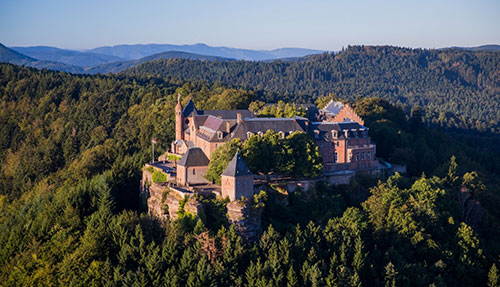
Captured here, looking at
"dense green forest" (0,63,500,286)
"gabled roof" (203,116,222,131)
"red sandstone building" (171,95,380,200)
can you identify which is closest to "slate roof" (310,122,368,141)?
"red sandstone building" (171,95,380,200)

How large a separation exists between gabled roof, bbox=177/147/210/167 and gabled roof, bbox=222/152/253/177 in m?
6.97

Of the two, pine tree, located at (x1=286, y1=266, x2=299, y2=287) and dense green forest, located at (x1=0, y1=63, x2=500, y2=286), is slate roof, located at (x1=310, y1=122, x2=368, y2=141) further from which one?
pine tree, located at (x1=286, y1=266, x2=299, y2=287)

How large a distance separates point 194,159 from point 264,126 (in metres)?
10.4

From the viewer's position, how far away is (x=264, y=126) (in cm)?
6481

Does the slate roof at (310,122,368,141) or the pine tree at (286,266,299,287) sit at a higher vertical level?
the slate roof at (310,122,368,141)

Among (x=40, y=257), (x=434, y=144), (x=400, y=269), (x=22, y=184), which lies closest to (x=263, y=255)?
(x=400, y=269)

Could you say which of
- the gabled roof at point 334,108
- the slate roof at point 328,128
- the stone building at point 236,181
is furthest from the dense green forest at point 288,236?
the gabled roof at point 334,108

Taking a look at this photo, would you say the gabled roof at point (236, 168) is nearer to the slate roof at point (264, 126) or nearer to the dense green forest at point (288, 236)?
the dense green forest at point (288, 236)

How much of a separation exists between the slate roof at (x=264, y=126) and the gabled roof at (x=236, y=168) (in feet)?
32.4

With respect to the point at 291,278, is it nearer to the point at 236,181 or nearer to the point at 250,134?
the point at 236,181

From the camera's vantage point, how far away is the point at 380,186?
2552 inches

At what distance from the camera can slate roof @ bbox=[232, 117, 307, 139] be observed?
2511 inches

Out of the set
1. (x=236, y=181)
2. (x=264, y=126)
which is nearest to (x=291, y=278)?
(x=236, y=181)

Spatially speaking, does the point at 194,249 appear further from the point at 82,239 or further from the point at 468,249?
the point at 468,249
